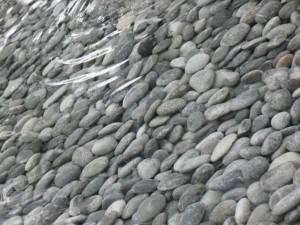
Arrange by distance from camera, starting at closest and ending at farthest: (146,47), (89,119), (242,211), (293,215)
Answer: (293,215) → (242,211) → (89,119) → (146,47)

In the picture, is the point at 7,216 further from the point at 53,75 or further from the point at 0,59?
the point at 0,59

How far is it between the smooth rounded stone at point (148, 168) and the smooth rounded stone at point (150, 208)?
0.36ft

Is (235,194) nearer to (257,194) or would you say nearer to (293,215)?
(257,194)

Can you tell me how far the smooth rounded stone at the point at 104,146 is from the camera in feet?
6.40

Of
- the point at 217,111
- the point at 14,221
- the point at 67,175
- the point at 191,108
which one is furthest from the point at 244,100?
the point at 14,221

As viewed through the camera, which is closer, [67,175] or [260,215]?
[260,215]

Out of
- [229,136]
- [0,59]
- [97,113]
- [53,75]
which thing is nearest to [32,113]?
[53,75]

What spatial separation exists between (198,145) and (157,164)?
0.13 m

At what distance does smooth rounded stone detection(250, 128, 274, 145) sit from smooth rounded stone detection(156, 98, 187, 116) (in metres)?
Answer: 0.35

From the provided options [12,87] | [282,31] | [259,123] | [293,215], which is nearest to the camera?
[293,215]

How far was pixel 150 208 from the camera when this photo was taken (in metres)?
1.63


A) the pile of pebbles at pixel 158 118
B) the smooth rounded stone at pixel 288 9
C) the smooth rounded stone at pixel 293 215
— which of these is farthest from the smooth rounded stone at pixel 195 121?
the smooth rounded stone at pixel 293 215

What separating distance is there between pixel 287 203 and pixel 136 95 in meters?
0.84

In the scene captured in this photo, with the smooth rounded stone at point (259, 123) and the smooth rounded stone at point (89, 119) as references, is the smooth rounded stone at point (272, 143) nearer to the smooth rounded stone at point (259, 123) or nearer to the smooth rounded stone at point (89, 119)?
the smooth rounded stone at point (259, 123)
